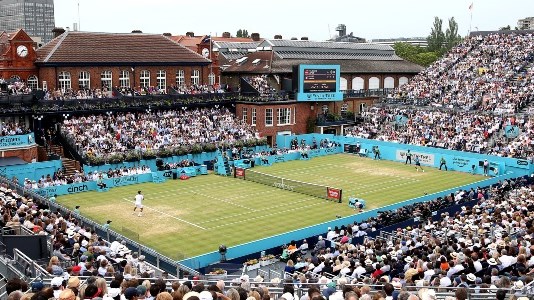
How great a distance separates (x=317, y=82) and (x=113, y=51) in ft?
65.7

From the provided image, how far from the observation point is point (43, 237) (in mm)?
16438

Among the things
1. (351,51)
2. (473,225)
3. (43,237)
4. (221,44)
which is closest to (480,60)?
(351,51)

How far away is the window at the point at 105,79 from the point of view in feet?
173

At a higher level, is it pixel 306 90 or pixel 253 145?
pixel 306 90

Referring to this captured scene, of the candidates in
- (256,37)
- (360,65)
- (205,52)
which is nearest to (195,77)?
(205,52)

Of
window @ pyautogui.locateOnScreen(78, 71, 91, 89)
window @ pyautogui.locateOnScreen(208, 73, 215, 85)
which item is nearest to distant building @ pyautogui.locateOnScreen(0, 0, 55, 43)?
window @ pyautogui.locateOnScreen(208, 73, 215, 85)

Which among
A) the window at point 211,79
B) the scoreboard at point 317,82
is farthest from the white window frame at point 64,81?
the scoreboard at point 317,82

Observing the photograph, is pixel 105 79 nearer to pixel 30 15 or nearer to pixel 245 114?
pixel 245 114

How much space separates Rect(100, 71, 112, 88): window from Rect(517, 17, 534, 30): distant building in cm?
6036

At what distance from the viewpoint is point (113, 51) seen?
5406 cm

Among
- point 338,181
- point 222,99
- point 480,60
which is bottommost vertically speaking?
point 338,181

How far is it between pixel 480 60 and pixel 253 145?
2626cm

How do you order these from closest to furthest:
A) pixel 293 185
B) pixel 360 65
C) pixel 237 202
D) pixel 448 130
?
pixel 237 202
pixel 293 185
pixel 448 130
pixel 360 65

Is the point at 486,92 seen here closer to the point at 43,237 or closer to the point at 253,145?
the point at 253,145
